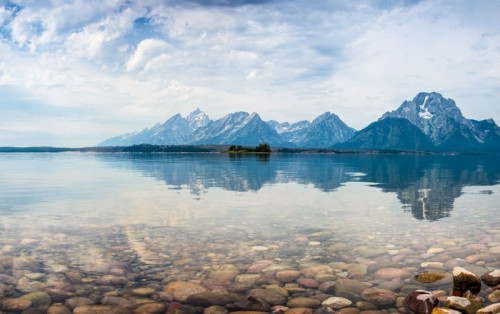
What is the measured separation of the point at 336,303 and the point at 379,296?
1749 mm

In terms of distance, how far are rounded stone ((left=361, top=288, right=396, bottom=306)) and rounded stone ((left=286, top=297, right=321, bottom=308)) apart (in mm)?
1865

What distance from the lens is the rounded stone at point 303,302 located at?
12234 mm

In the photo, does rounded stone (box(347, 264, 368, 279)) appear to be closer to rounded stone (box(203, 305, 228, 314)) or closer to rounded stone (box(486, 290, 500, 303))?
rounded stone (box(486, 290, 500, 303))

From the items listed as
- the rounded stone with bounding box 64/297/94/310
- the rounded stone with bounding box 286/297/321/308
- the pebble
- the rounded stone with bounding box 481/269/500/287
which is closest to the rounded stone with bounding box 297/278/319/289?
the rounded stone with bounding box 286/297/321/308

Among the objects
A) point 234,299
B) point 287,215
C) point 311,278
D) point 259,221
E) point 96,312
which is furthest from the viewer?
point 287,215

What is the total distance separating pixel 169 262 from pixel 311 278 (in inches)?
255

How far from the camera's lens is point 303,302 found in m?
12.5

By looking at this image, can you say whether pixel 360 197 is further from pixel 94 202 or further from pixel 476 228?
pixel 94 202

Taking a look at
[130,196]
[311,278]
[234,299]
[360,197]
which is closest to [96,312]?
[234,299]

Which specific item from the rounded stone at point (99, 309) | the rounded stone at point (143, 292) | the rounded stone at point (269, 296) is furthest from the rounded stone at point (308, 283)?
the rounded stone at point (99, 309)

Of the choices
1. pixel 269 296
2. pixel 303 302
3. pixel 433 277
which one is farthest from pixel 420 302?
pixel 269 296

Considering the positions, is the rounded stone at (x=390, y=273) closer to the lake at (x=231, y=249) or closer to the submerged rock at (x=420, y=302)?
the lake at (x=231, y=249)

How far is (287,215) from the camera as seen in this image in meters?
28.7

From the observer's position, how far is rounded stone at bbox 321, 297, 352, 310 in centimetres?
1215
